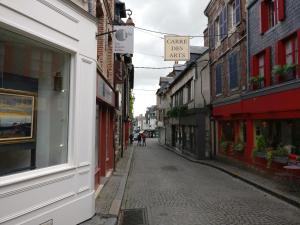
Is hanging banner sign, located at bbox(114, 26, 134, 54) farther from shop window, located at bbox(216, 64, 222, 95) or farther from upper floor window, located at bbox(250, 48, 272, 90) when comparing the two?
shop window, located at bbox(216, 64, 222, 95)

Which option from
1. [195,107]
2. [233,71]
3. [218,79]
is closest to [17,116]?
[233,71]

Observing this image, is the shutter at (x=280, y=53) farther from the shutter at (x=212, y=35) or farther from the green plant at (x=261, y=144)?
the shutter at (x=212, y=35)

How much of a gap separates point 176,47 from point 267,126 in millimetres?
4430

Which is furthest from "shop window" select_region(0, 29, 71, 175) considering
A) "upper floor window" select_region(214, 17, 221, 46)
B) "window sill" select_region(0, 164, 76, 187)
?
"upper floor window" select_region(214, 17, 221, 46)

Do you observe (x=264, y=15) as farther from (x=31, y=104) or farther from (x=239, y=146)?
(x=31, y=104)

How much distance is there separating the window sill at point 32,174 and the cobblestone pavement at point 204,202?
2228 millimetres

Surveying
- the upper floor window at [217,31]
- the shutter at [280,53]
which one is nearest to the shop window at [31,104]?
the shutter at [280,53]

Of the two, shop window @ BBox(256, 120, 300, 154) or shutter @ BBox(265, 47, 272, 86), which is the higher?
shutter @ BBox(265, 47, 272, 86)

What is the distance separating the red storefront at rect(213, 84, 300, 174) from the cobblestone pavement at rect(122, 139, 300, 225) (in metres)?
1.45

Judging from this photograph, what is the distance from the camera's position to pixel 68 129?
6641 mm

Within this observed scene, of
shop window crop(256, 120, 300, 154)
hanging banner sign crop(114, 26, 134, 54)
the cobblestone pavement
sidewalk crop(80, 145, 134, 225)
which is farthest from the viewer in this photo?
hanging banner sign crop(114, 26, 134, 54)

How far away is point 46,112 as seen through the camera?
647cm

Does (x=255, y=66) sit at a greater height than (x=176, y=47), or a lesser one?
lesser

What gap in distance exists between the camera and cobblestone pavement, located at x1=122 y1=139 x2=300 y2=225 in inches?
308
